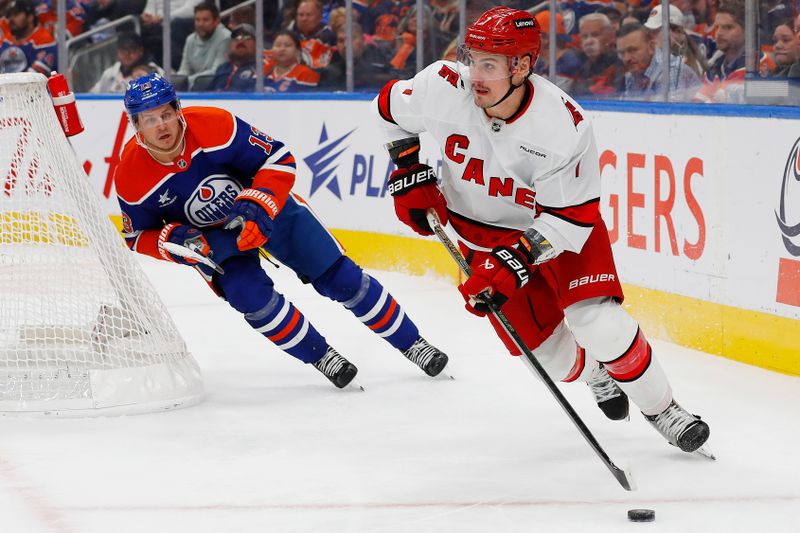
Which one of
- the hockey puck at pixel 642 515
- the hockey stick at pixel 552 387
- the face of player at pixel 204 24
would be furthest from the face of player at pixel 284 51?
the hockey puck at pixel 642 515

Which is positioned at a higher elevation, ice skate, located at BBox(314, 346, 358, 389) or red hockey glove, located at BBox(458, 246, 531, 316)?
red hockey glove, located at BBox(458, 246, 531, 316)

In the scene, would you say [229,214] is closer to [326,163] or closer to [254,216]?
[254,216]

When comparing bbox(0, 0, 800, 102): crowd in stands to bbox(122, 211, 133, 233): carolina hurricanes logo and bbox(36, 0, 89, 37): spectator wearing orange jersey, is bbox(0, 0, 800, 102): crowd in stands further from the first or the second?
bbox(122, 211, 133, 233): carolina hurricanes logo

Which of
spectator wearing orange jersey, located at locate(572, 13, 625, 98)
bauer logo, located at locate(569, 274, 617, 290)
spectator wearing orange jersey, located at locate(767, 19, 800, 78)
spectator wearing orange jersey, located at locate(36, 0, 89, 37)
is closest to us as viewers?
bauer logo, located at locate(569, 274, 617, 290)

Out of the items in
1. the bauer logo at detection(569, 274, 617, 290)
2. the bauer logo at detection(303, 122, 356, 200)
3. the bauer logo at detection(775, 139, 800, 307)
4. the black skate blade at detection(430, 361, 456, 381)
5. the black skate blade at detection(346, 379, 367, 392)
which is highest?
the bauer logo at detection(569, 274, 617, 290)

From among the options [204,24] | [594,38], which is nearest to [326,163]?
[204,24]

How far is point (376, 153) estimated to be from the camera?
602cm

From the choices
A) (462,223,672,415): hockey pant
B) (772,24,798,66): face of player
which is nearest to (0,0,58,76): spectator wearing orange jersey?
(772,24,798,66): face of player

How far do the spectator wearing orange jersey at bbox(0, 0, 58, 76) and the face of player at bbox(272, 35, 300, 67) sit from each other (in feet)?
4.86

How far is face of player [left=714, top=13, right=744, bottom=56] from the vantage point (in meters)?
4.42

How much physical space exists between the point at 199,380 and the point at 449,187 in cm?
109

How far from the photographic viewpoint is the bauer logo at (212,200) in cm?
373

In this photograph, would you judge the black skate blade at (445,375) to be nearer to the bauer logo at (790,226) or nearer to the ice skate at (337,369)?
the ice skate at (337,369)

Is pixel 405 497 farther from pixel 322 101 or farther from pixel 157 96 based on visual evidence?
pixel 322 101
